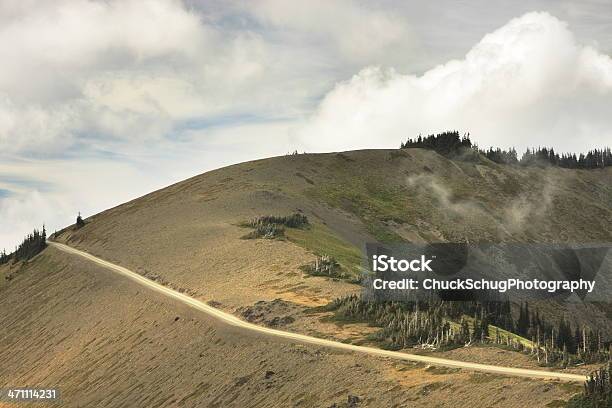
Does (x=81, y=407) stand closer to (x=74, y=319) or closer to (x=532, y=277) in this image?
(x=74, y=319)

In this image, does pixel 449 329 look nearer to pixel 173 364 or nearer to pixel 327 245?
pixel 173 364

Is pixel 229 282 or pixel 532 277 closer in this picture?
pixel 229 282

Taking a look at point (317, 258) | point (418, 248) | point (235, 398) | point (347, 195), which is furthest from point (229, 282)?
point (347, 195)

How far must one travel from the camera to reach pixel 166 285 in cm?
9094

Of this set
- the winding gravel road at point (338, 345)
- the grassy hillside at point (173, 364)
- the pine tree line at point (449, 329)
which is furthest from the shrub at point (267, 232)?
the pine tree line at point (449, 329)

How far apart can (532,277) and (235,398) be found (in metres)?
96.2

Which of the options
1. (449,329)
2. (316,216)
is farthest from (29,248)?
(449,329)

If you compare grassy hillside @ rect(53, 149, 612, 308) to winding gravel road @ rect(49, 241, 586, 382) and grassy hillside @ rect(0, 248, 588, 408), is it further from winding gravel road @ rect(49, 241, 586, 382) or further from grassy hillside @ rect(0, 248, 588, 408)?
grassy hillside @ rect(0, 248, 588, 408)

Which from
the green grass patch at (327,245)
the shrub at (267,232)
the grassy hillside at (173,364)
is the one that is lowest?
the grassy hillside at (173,364)

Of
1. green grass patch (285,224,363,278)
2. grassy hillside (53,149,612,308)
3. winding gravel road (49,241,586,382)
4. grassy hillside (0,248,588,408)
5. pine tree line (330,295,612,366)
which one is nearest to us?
winding gravel road (49,241,586,382)

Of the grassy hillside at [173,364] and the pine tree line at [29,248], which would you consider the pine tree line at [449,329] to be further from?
the pine tree line at [29,248]

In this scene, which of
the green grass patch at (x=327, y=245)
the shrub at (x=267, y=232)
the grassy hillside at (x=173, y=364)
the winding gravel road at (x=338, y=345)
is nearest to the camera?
the winding gravel road at (x=338, y=345)

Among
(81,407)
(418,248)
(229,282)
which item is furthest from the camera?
(418,248)

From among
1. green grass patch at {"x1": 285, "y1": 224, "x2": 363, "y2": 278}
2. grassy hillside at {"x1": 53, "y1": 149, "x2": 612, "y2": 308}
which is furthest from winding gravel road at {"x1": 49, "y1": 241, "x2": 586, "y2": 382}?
green grass patch at {"x1": 285, "y1": 224, "x2": 363, "y2": 278}
